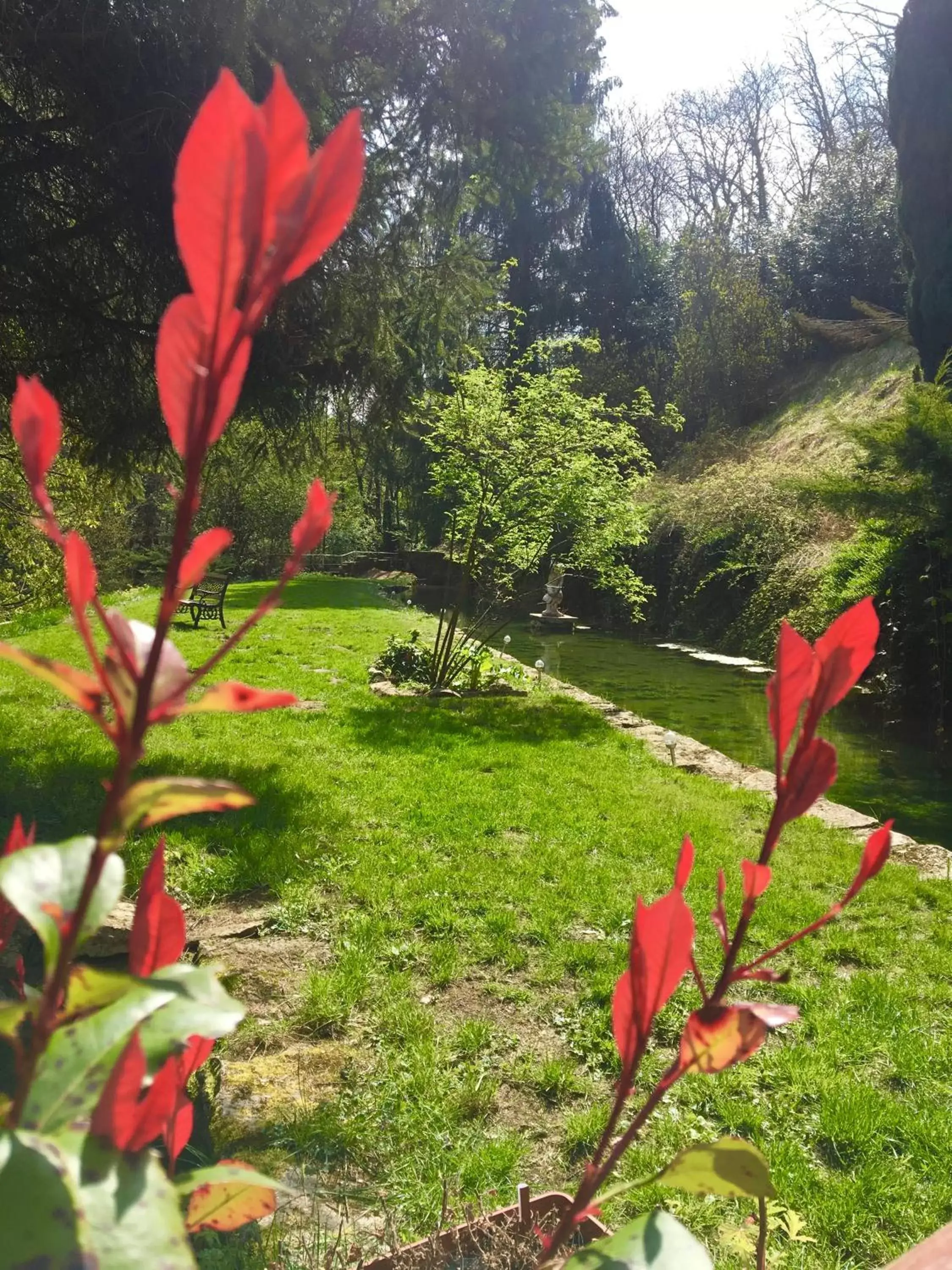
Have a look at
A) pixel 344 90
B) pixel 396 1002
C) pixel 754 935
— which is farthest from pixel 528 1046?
pixel 344 90

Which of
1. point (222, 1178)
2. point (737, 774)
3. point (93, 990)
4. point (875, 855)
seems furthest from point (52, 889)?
point (737, 774)

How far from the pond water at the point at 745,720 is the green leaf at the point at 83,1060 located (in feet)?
20.6

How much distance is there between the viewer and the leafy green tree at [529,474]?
8.57 meters

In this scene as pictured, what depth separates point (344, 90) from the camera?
17.3 ft

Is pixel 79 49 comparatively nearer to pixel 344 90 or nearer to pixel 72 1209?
pixel 344 90

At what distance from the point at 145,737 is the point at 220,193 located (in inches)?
7.3

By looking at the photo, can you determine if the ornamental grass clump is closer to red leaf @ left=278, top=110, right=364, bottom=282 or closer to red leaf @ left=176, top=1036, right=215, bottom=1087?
red leaf @ left=278, top=110, right=364, bottom=282

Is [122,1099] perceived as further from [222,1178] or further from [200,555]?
[200,555]

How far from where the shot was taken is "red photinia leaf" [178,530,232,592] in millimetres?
322

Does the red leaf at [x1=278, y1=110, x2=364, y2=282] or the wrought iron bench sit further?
the wrought iron bench

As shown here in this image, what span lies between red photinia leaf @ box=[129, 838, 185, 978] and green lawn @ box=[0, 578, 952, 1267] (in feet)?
6.42

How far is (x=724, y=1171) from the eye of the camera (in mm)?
439

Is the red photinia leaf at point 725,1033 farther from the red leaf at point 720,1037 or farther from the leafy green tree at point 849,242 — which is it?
the leafy green tree at point 849,242

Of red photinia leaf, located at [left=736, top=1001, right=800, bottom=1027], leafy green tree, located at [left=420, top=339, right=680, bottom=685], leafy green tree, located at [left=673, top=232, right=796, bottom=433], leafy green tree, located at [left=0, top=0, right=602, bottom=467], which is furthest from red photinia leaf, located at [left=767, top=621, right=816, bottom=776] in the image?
leafy green tree, located at [left=673, top=232, right=796, bottom=433]
